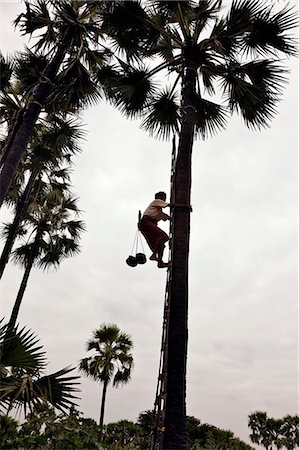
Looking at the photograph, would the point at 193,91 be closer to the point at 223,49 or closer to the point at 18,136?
the point at 223,49

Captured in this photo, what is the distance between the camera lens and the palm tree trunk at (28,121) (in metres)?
8.26

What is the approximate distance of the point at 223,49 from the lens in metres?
7.96

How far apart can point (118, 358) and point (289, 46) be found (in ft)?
58.6

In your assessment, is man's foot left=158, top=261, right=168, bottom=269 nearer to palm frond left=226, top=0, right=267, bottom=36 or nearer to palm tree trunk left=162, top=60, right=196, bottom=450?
palm tree trunk left=162, top=60, right=196, bottom=450

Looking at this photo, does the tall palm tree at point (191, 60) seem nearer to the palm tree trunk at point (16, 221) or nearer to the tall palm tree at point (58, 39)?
the tall palm tree at point (58, 39)

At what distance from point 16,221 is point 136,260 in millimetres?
9607

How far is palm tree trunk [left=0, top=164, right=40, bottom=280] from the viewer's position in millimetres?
14132

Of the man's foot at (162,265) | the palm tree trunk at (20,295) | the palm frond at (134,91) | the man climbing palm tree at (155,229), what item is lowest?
the man's foot at (162,265)

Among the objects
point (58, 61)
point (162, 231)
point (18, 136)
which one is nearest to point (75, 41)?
point (58, 61)

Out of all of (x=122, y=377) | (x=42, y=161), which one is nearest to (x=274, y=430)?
(x=122, y=377)

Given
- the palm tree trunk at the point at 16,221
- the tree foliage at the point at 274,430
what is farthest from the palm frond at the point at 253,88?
the tree foliage at the point at 274,430

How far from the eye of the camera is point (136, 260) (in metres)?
6.48

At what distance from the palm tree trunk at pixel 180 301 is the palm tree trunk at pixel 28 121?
147 inches

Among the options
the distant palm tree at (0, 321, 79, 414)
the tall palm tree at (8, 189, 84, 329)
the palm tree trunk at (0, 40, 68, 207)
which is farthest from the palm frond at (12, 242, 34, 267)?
the distant palm tree at (0, 321, 79, 414)
